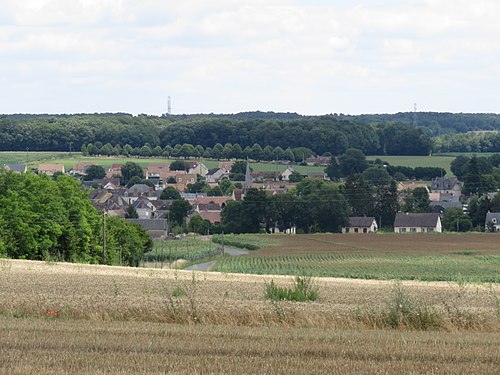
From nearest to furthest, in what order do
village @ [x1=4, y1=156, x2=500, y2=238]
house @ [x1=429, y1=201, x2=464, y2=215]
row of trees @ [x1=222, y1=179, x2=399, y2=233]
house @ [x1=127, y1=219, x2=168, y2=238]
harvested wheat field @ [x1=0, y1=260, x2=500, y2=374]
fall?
harvested wheat field @ [x1=0, y1=260, x2=500, y2=374]
row of trees @ [x1=222, y1=179, x2=399, y2=233]
house @ [x1=127, y1=219, x2=168, y2=238]
village @ [x1=4, y1=156, x2=500, y2=238]
house @ [x1=429, y1=201, x2=464, y2=215]

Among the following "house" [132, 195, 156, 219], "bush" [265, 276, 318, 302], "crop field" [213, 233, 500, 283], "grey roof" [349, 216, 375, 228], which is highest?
"bush" [265, 276, 318, 302]

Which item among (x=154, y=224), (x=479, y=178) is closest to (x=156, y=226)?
(x=154, y=224)

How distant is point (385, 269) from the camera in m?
75.2

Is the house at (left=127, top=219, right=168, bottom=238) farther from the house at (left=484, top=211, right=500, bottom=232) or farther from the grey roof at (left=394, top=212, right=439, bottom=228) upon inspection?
the house at (left=484, top=211, right=500, bottom=232)

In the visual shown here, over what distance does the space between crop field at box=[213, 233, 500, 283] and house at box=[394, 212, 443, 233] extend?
63.5 ft

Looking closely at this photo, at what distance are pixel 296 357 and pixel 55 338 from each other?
4.34 m

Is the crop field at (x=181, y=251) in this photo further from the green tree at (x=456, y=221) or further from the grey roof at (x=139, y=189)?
the grey roof at (x=139, y=189)

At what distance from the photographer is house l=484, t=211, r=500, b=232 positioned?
131 m

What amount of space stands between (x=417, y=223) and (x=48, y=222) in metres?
74.1

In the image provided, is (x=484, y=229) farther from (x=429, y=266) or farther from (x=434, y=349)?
(x=434, y=349)

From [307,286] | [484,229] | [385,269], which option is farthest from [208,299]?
[484,229]

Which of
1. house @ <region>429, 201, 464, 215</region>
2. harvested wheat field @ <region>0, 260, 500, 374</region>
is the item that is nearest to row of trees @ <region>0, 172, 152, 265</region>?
harvested wheat field @ <region>0, 260, 500, 374</region>

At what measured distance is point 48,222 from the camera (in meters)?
69.3

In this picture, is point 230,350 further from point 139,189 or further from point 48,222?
point 139,189
